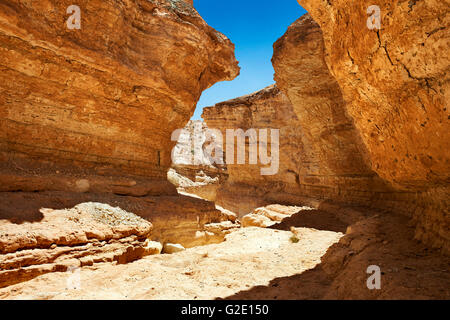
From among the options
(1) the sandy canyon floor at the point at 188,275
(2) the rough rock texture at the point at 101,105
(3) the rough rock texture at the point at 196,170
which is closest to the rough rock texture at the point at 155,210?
(2) the rough rock texture at the point at 101,105

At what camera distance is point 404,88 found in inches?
118

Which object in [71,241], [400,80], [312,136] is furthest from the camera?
A: [312,136]

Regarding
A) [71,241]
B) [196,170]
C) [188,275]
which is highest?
[196,170]

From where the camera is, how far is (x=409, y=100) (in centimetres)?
301

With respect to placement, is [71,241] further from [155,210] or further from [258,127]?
[258,127]

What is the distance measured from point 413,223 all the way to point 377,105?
2713 millimetres

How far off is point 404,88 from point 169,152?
10.3m

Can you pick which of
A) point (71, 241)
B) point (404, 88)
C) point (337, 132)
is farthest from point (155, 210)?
point (337, 132)

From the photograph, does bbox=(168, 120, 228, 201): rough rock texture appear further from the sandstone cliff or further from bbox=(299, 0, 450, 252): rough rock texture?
bbox=(299, 0, 450, 252): rough rock texture

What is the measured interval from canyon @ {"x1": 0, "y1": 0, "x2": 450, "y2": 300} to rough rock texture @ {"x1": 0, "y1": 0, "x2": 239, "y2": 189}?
48 millimetres

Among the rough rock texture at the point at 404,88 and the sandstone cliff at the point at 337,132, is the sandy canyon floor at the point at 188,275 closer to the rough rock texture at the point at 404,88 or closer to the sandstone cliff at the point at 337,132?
the rough rock texture at the point at 404,88

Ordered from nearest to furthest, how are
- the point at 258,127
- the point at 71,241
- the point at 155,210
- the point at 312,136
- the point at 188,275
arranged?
the point at 188,275, the point at 71,241, the point at 155,210, the point at 312,136, the point at 258,127

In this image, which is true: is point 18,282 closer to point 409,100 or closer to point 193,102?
point 409,100

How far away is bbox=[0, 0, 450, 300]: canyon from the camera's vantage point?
119 inches
